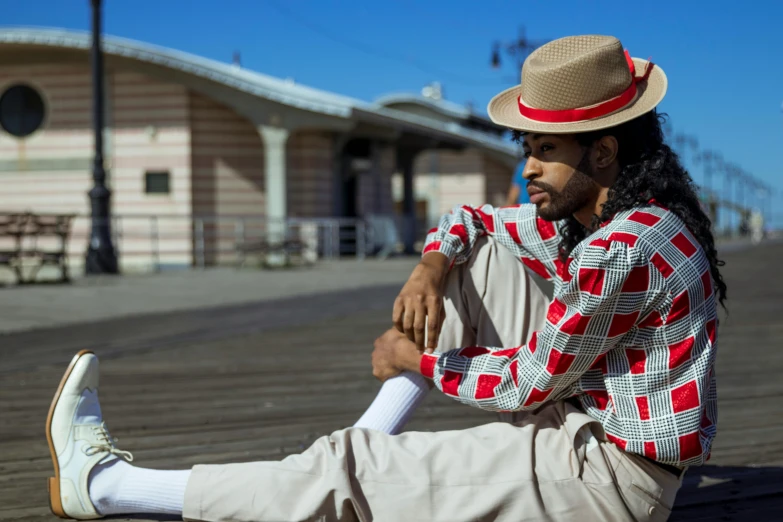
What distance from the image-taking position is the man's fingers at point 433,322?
229 cm

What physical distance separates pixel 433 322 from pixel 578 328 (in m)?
0.42

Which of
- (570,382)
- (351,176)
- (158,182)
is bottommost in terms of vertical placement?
(570,382)

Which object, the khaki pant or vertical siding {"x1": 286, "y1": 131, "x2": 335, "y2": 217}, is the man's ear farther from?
vertical siding {"x1": 286, "y1": 131, "x2": 335, "y2": 217}

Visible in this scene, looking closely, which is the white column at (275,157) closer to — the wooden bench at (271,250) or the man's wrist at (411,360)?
the wooden bench at (271,250)

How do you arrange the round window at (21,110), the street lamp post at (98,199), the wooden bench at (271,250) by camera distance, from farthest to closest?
the round window at (21,110), the wooden bench at (271,250), the street lamp post at (98,199)

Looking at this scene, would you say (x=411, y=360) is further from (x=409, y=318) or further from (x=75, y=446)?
(x=75, y=446)

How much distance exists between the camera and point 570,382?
6.87 ft

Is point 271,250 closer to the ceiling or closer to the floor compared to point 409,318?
closer to the floor

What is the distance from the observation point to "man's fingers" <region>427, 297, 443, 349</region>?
2293 mm

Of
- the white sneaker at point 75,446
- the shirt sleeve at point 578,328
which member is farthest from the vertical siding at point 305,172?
the shirt sleeve at point 578,328

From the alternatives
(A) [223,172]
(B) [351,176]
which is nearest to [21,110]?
(A) [223,172]

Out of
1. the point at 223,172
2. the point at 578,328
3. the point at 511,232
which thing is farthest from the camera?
the point at 223,172

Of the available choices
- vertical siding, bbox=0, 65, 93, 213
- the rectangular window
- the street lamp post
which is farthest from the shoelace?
vertical siding, bbox=0, 65, 93, 213

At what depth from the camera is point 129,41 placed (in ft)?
62.8
